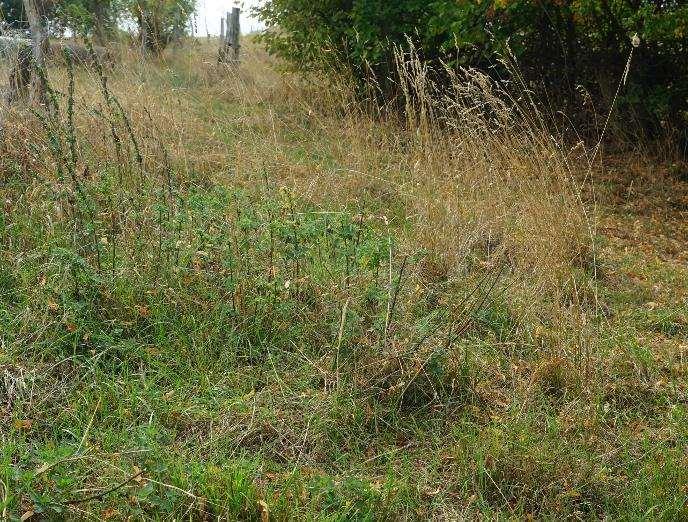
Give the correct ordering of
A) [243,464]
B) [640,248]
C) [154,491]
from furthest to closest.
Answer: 1. [640,248]
2. [243,464]
3. [154,491]

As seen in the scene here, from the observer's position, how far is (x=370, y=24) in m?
7.61

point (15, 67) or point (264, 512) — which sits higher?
point (15, 67)

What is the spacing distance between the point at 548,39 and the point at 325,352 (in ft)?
18.0

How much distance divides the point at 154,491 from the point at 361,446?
82 cm

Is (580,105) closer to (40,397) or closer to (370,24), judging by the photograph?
(370,24)

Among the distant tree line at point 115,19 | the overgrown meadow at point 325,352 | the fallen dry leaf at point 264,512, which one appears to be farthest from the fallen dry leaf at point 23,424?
the distant tree line at point 115,19

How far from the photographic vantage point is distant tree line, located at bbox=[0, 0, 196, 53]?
5.48 metres

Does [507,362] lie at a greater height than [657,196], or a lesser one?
lesser

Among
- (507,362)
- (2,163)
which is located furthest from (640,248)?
(2,163)

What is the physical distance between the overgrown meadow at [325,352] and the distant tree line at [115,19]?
1101mm

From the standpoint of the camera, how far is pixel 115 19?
339 inches

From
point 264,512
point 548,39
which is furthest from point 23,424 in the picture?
point 548,39

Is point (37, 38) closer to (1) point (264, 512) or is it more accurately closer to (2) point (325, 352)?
(2) point (325, 352)

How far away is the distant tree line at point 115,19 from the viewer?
18.0ft
